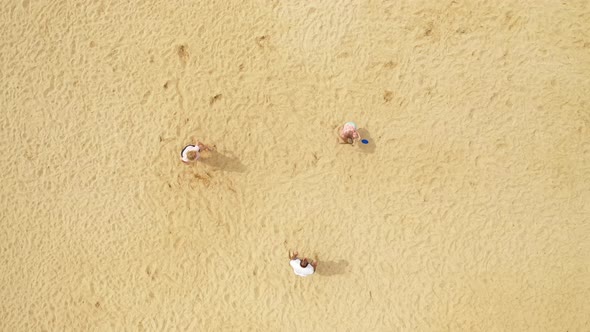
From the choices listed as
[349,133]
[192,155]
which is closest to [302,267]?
[349,133]

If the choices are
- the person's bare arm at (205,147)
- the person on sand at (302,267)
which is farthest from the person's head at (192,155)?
the person on sand at (302,267)

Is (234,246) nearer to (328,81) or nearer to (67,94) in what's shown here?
(328,81)

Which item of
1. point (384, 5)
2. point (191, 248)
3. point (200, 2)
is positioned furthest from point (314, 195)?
point (200, 2)

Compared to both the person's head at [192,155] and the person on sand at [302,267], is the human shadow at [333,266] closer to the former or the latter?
the person on sand at [302,267]

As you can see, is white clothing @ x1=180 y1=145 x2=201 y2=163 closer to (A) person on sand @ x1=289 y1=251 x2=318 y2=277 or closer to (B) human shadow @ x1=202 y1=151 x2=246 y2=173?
(B) human shadow @ x1=202 y1=151 x2=246 y2=173

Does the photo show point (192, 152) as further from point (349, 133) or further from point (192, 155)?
point (349, 133)
